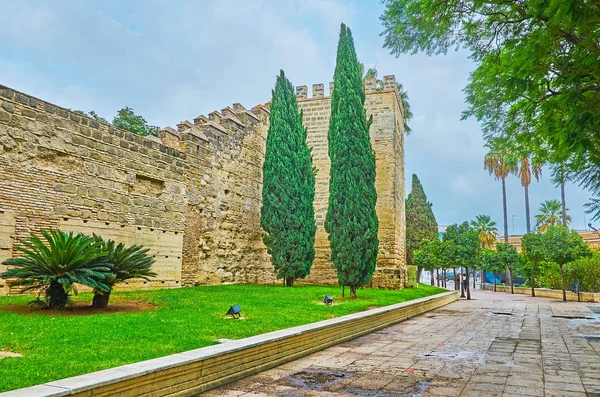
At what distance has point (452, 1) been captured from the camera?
6934 mm

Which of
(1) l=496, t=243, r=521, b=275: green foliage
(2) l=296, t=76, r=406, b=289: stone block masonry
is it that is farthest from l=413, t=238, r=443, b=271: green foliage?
(2) l=296, t=76, r=406, b=289: stone block masonry

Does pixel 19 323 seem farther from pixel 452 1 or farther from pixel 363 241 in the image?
pixel 363 241

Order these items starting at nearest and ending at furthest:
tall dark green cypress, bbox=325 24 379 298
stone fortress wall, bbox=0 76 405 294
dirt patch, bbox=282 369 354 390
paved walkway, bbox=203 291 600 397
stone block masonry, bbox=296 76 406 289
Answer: paved walkway, bbox=203 291 600 397 → dirt patch, bbox=282 369 354 390 → stone fortress wall, bbox=0 76 405 294 → tall dark green cypress, bbox=325 24 379 298 → stone block masonry, bbox=296 76 406 289

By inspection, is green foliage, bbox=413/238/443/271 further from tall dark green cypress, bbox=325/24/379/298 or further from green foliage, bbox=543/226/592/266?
tall dark green cypress, bbox=325/24/379/298

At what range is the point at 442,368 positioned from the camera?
203 inches

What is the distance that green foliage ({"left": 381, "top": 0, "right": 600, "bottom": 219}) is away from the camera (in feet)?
17.5

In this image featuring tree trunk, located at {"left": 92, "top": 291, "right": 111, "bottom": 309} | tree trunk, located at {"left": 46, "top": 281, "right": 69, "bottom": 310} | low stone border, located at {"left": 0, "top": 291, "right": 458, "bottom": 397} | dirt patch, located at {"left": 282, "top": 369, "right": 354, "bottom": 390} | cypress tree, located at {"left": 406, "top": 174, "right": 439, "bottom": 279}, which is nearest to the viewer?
low stone border, located at {"left": 0, "top": 291, "right": 458, "bottom": 397}

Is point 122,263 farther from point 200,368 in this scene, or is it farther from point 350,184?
point 350,184

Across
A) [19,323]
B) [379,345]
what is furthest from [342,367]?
[19,323]

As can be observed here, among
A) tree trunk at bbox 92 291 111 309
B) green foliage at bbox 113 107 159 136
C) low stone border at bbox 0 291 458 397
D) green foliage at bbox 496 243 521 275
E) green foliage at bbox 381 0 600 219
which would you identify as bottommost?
low stone border at bbox 0 291 458 397

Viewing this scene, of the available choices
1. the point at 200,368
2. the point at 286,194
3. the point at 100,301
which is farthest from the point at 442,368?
the point at 286,194

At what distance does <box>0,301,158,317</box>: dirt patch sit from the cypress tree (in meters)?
28.8

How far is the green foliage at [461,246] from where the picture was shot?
68.7ft

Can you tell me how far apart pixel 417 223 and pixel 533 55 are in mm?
30316
